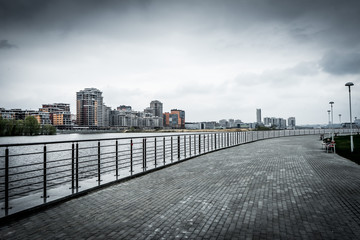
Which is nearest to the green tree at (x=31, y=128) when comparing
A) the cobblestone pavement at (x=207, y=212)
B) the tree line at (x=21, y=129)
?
the tree line at (x=21, y=129)

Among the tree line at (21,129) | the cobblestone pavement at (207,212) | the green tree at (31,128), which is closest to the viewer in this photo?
the cobblestone pavement at (207,212)

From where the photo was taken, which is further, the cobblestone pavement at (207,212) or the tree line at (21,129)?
the tree line at (21,129)

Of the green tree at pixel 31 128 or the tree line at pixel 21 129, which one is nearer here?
the tree line at pixel 21 129

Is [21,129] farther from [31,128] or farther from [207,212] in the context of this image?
[207,212]

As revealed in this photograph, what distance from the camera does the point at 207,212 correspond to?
409 centimetres

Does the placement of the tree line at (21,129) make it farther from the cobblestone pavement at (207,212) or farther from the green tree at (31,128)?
the cobblestone pavement at (207,212)

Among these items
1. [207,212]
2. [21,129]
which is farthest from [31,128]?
[207,212]

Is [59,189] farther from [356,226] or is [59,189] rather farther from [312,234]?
[356,226]

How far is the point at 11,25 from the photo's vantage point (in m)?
26.5

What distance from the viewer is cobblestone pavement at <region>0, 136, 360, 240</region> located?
325 cm

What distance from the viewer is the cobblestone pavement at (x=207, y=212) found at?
3.25 metres

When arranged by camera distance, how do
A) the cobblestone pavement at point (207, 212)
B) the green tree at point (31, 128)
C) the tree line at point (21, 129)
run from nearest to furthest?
1. the cobblestone pavement at point (207, 212)
2. the tree line at point (21, 129)
3. the green tree at point (31, 128)

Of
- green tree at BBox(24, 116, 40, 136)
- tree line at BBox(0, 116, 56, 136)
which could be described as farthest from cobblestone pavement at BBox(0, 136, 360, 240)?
green tree at BBox(24, 116, 40, 136)

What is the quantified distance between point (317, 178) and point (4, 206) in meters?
8.60
